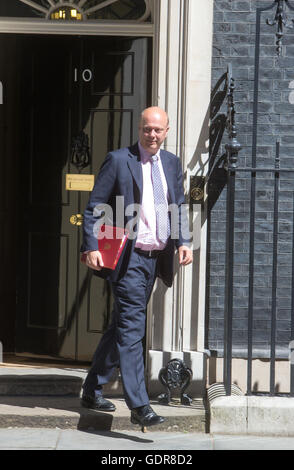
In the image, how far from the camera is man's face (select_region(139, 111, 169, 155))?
5.68 meters

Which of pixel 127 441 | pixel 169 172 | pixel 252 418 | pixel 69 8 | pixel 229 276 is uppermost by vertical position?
pixel 69 8

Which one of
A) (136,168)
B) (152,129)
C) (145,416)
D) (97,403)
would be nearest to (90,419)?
(97,403)

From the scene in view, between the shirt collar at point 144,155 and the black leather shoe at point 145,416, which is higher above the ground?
the shirt collar at point 144,155

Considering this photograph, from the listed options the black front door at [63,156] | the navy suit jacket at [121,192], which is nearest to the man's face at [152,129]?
the navy suit jacket at [121,192]

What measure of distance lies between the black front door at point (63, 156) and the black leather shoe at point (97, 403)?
99 centimetres

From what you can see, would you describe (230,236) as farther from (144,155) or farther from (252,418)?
(252,418)

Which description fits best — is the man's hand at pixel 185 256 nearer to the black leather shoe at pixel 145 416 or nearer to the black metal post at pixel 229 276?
the black metal post at pixel 229 276

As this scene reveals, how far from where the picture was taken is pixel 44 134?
23.2ft

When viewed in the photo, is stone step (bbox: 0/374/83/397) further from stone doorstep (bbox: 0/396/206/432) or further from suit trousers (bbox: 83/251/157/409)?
suit trousers (bbox: 83/251/157/409)

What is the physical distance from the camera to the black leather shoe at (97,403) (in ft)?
19.9

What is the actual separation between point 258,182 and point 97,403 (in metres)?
1.85

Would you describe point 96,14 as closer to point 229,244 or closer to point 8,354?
point 229,244

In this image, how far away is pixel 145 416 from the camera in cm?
564

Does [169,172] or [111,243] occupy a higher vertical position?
[169,172]
